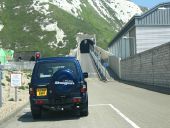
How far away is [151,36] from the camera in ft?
240

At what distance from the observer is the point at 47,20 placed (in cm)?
16112

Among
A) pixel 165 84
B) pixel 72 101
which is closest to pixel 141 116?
pixel 72 101

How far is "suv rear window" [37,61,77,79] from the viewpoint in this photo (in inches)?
767

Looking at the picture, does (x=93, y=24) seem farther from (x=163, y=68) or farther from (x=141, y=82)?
(x=163, y=68)

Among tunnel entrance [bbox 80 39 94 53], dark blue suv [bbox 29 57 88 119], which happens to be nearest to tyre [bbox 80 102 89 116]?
dark blue suv [bbox 29 57 88 119]

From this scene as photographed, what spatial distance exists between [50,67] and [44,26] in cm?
14108

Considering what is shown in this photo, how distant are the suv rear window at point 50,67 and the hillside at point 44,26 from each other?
377ft

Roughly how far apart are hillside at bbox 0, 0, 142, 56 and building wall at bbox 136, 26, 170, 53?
63.5 m

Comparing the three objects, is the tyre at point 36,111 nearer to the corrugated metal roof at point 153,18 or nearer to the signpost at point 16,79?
the signpost at point 16,79

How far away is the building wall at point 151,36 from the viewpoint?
72938 millimetres

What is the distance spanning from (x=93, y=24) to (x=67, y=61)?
169455mm

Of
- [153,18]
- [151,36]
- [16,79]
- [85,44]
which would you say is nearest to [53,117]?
[16,79]

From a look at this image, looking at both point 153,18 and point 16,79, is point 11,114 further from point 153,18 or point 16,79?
point 153,18

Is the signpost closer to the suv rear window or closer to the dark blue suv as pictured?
the suv rear window
